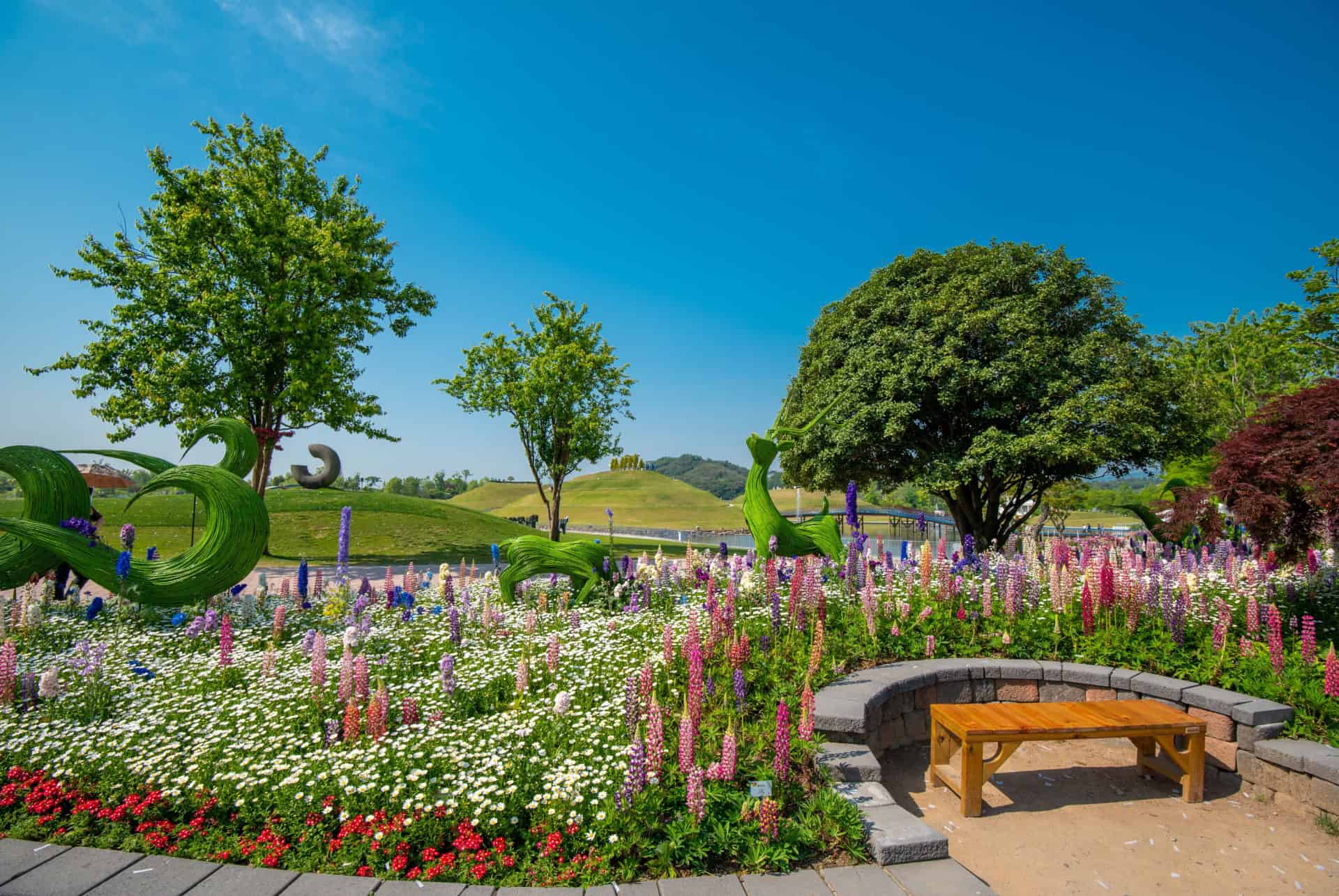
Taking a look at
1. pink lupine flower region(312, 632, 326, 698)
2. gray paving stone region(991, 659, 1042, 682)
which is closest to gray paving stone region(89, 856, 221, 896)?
pink lupine flower region(312, 632, 326, 698)

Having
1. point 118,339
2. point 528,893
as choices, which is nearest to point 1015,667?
point 528,893

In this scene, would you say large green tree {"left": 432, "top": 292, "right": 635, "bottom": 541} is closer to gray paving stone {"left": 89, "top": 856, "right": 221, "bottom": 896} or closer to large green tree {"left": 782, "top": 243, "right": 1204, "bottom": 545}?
large green tree {"left": 782, "top": 243, "right": 1204, "bottom": 545}

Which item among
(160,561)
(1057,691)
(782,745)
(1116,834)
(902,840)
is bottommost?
(1116,834)

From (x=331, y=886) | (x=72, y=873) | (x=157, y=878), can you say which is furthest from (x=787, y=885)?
(x=72, y=873)

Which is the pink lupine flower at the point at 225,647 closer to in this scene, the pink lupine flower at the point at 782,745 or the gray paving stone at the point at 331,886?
the gray paving stone at the point at 331,886

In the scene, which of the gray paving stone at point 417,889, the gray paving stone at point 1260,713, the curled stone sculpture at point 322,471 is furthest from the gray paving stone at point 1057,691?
the curled stone sculpture at point 322,471

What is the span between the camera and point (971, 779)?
4.38 metres

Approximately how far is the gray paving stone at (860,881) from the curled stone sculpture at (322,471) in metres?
37.3

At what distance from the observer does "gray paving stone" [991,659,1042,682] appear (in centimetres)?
564

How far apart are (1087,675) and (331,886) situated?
19.6ft

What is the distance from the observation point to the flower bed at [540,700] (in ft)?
11.2

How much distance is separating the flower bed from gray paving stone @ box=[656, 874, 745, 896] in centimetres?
16

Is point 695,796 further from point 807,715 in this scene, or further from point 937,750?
point 937,750

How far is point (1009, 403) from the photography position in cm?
1516
